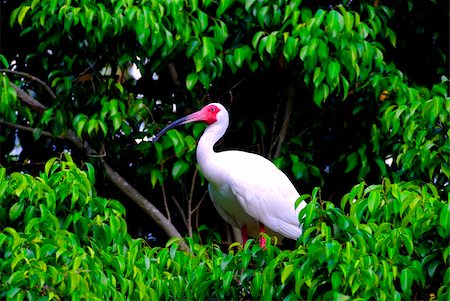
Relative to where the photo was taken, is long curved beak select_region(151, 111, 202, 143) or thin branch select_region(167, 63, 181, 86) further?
thin branch select_region(167, 63, 181, 86)

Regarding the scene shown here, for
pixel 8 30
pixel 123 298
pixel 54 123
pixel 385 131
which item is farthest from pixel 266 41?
pixel 123 298

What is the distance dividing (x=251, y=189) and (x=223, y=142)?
1.54 metres

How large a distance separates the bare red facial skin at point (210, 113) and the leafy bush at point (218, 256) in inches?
77.2

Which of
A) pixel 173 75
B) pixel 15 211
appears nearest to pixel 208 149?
pixel 173 75

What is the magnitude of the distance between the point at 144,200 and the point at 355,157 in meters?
1.44

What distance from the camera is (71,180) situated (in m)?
6.91

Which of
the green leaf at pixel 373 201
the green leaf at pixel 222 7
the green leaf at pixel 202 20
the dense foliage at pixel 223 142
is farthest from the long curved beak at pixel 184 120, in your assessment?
the green leaf at pixel 373 201

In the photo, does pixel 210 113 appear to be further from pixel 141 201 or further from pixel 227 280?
pixel 227 280

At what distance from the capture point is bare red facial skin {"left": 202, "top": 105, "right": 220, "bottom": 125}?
8961 millimetres

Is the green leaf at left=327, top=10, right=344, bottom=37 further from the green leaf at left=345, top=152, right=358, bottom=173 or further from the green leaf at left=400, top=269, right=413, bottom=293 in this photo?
the green leaf at left=400, top=269, right=413, bottom=293

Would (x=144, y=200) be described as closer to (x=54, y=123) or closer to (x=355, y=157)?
(x=54, y=123)

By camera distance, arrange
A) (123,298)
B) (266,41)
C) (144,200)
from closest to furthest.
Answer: (123,298) → (266,41) → (144,200)

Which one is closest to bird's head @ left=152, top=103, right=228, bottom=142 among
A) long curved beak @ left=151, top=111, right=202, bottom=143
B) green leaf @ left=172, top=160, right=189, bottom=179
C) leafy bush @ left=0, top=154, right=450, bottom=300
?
long curved beak @ left=151, top=111, right=202, bottom=143

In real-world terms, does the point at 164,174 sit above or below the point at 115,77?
below
